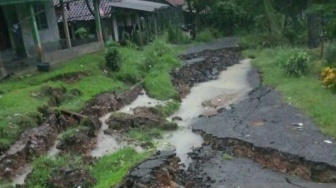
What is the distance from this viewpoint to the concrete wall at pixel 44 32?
846 inches

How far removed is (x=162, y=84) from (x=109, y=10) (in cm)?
1151

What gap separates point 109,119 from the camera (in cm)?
1566

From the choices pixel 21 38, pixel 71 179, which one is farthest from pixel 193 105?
pixel 21 38

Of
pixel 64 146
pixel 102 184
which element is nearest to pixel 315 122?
pixel 102 184

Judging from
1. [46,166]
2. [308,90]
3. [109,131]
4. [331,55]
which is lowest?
[109,131]

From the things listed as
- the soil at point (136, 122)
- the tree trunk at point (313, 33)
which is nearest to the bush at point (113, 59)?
the soil at point (136, 122)

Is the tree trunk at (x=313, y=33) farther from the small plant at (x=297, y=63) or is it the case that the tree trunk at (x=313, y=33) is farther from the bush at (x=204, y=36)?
the bush at (x=204, y=36)

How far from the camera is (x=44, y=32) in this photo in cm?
2286

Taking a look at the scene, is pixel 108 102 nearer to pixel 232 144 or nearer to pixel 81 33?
pixel 232 144

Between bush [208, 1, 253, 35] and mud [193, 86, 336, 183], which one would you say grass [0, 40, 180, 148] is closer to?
mud [193, 86, 336, 183]

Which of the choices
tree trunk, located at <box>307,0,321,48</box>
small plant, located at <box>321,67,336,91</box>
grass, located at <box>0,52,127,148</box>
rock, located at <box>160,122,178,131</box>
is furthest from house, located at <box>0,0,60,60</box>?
tree trunk, located at <box>307,0,321,48</box>

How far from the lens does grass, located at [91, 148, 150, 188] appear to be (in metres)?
10.4

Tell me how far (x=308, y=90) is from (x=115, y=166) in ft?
26.8

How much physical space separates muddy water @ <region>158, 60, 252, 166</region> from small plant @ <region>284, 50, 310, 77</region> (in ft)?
6.31
